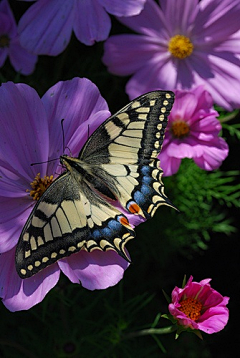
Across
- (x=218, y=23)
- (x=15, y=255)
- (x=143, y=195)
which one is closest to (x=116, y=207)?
(x=143, y=195)

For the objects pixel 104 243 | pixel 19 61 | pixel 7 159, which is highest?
pixel 19 61

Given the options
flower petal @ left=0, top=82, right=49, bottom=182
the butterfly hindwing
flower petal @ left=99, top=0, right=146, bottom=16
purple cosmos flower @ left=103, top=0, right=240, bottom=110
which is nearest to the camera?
the butterfly hindwing

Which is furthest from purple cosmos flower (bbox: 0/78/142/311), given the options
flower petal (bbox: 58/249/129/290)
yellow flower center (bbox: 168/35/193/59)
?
yellow flower center (bbox: 168/35/193/59)

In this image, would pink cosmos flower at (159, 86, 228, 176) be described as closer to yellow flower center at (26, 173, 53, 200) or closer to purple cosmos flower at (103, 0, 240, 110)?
purple cosmos flower at (103, 0, 240, 110)

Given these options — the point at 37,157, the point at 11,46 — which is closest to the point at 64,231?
the point at 37,157

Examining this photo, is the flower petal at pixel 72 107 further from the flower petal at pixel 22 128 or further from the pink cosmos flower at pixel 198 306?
the pink cosmos flower at pixel 198 306

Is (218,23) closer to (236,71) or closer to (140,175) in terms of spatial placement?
(236,71)
